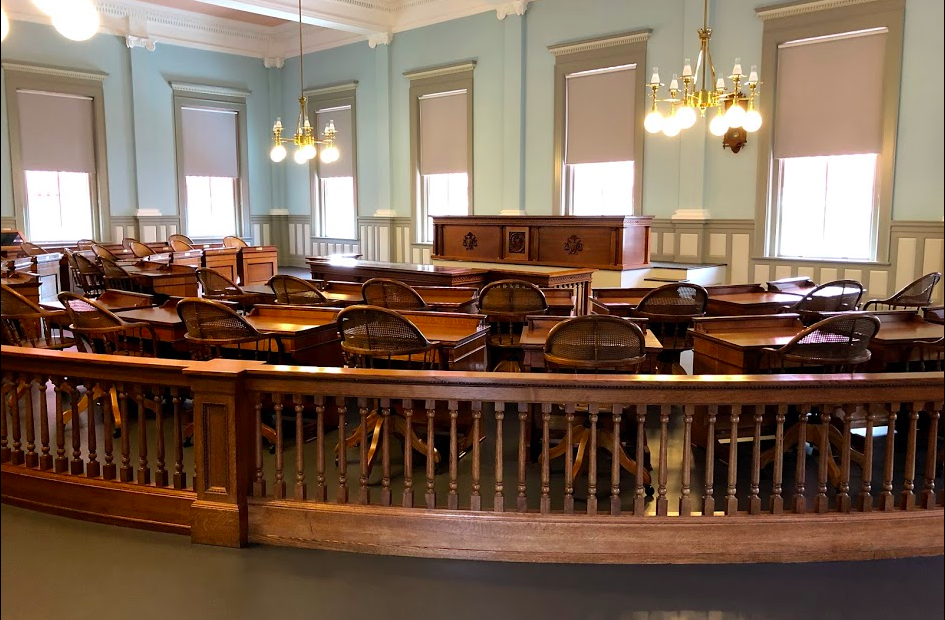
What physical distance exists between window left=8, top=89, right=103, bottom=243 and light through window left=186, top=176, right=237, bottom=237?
70.0 inches

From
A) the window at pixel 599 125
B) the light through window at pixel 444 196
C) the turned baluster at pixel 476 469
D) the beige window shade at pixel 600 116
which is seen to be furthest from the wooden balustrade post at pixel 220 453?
the light through window at pixel 444 196

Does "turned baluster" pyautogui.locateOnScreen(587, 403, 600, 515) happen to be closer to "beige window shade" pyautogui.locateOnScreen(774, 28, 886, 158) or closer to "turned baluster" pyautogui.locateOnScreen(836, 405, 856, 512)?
"turned baluster" pyautogui.locateOnScreen(836, 405, 856, 512)

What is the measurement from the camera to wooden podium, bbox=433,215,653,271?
8383 mm

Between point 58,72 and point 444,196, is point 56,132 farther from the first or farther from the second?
point 444,196

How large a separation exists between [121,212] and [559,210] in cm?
745

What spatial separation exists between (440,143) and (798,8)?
225 inches

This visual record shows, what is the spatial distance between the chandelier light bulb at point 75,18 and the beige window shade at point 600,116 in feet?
26.6

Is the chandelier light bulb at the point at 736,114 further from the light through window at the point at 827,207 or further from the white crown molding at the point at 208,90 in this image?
the white crown molding at the point at 208,90

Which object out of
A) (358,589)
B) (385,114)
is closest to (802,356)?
(358,589)

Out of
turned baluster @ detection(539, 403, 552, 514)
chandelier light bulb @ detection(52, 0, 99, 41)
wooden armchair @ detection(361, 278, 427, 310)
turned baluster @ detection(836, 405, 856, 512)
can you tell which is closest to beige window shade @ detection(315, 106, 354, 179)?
wooden armchair @ detection(361, 278, 427, 310)

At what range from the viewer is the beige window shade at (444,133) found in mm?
11883

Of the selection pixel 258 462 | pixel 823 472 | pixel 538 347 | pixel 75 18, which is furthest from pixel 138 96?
pixel 823 472

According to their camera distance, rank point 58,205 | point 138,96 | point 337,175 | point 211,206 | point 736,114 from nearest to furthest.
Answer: point 736,114 < point 58,205 < point 138,96 < point 337,175 < point 211,206

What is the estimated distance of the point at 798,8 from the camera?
8328 millimetres
